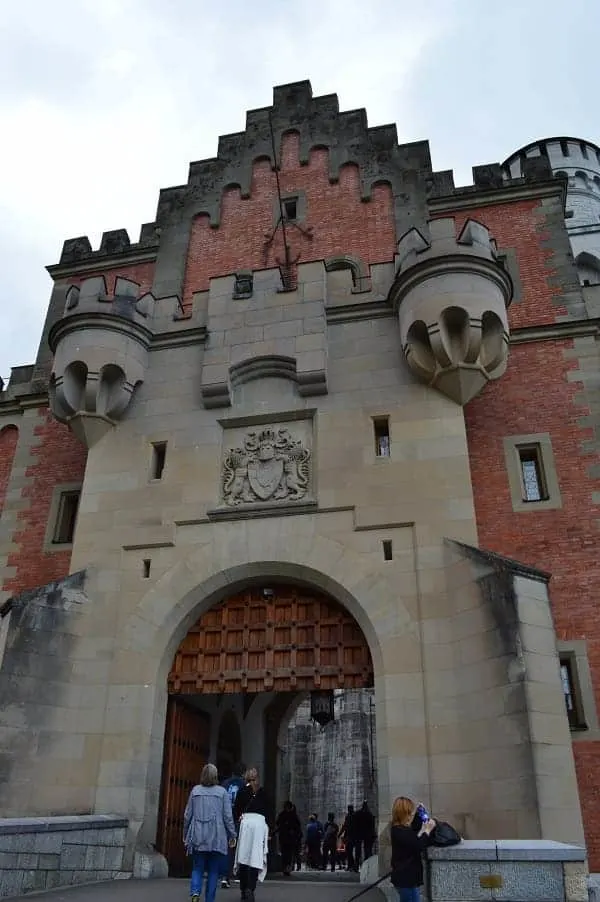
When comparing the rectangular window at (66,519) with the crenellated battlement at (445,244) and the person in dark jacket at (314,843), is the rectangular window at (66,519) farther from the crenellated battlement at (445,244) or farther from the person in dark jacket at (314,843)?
the person in dark jacket at (314,843)

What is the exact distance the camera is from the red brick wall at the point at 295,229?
1762cm

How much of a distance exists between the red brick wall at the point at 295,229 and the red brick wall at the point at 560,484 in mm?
3904

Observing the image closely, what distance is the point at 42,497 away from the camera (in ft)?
53.8

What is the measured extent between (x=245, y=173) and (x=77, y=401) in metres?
8.70

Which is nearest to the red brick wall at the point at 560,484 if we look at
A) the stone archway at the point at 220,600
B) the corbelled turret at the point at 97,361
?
the stone archway at the point at 220,600

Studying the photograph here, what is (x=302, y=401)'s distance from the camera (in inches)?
534

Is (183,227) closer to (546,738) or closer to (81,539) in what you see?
(81,539)

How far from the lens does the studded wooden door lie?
11.8 metres

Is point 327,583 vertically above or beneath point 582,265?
beneath

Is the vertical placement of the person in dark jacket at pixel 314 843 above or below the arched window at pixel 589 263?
below

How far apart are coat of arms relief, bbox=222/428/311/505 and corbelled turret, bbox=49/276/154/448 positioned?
8.55 ft

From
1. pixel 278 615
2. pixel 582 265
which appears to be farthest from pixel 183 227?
Result: pixel 582 265

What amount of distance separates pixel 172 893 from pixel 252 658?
3.80m

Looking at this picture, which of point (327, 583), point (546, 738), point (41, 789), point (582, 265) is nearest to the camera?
point (546, 738)
